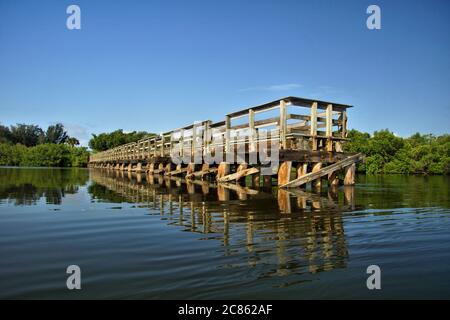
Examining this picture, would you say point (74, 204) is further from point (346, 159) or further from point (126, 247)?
point (346, 159)

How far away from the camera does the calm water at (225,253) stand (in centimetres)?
254

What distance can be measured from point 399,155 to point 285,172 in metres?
42.4

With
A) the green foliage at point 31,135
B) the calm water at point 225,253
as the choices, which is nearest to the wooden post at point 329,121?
the calm water at point 225,253

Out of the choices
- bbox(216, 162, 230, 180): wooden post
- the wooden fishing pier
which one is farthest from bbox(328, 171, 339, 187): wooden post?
bbox(216, 162, 230, 180): wooden post

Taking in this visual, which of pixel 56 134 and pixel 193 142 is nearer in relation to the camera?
pixel 193 142

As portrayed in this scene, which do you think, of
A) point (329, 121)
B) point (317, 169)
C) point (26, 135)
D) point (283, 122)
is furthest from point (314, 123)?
point (26, 135)

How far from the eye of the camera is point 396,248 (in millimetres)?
3699

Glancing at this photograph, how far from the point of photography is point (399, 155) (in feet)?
154

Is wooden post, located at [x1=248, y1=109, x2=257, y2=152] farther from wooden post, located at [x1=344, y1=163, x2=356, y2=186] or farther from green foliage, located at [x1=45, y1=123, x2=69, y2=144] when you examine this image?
green foliage, located at [x1=45, y1=123, x2=69, y2=144]

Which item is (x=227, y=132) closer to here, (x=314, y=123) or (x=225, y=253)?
(x=314, y=123)

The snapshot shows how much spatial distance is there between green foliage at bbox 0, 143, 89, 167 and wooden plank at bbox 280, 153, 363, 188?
67.9 m

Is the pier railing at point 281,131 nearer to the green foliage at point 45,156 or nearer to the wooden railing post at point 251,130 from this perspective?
the wooden railing post at point 251,130

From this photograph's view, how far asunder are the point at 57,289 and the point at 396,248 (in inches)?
135
